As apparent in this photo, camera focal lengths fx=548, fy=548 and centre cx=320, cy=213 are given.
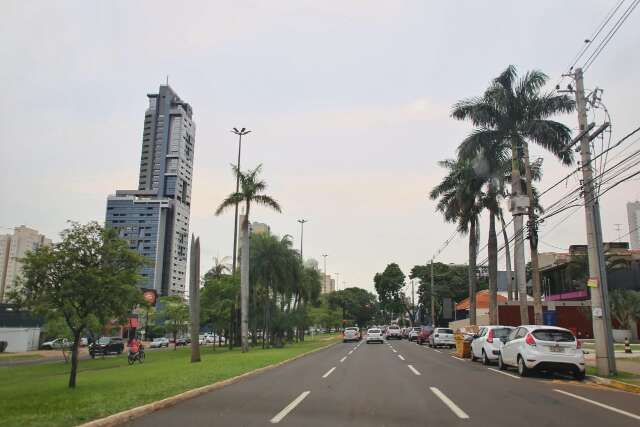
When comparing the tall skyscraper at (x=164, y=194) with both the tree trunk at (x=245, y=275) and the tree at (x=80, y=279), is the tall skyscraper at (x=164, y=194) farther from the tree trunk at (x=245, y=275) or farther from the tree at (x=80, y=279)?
the tree at (x=80, y=279)

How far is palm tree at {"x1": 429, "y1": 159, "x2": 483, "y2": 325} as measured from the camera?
35.8 m

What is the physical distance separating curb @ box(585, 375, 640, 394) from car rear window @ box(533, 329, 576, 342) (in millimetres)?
1235

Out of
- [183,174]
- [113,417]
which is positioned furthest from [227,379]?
[183,174]

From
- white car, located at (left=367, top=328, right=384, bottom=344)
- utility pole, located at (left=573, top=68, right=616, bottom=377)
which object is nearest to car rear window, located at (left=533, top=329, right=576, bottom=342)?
utility pole, located at (left=573, top=68, right=616, bottom=377)

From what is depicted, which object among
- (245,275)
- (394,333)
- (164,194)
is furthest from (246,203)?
(164,194)

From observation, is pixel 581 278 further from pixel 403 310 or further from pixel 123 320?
pixel 403 310

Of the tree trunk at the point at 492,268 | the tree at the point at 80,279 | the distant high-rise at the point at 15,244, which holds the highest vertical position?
the distant high-rise at the point at 15,244

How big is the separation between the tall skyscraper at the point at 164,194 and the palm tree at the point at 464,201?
6511 cm

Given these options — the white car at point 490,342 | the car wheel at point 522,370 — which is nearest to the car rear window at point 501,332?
the white car at point 490,342

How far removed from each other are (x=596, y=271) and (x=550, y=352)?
121 inches

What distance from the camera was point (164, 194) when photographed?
114 metres

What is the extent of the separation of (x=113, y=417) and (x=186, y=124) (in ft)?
394

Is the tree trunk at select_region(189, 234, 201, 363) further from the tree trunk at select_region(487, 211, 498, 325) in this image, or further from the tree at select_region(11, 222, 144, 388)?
the tree trunk at select_region(487, 211, 498, 325)

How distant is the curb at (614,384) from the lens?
13906 millimetres
